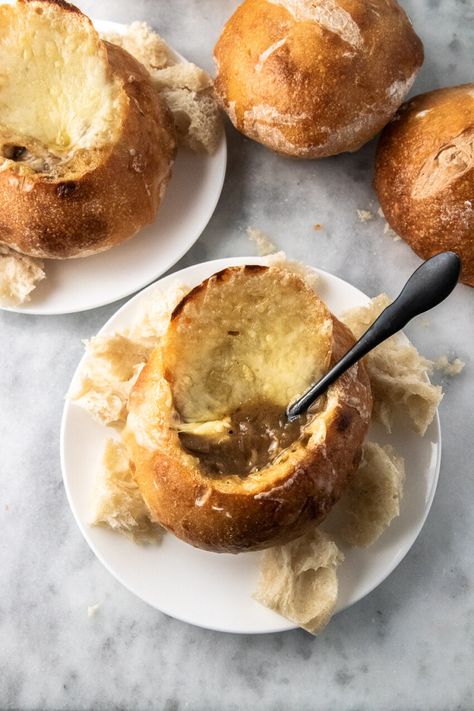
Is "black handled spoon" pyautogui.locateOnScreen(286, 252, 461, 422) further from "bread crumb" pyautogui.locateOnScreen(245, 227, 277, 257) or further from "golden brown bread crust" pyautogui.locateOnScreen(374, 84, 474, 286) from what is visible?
"bread crumb" pyautogui.locateOnScreen(245, 227, 277, 257)

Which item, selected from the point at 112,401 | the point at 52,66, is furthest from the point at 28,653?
the point at 52,66

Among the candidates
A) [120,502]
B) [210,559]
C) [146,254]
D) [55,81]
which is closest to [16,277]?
[146,254]

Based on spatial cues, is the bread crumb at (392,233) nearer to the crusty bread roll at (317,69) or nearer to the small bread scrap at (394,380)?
the crusty bread roll at (317,69)

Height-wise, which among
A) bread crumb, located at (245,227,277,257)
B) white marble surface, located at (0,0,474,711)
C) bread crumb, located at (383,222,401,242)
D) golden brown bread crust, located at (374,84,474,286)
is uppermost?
golden brown bread crust, located at (374,84,474,286)

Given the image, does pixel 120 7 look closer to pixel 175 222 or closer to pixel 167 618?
pixel 175 222

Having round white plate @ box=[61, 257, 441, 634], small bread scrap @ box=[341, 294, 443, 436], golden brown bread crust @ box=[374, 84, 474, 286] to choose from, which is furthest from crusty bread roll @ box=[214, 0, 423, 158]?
round white plate @ box=[61, 257, 441, 634]

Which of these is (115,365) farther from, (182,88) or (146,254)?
(182,88)
